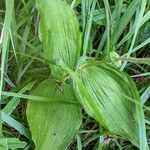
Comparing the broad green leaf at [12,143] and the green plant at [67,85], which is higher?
the green plant at [67,85]

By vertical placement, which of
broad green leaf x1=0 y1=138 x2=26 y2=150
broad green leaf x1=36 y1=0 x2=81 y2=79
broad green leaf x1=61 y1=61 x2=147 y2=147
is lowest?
broad green leaf x1=0 y1=138 x2=26 y2=150

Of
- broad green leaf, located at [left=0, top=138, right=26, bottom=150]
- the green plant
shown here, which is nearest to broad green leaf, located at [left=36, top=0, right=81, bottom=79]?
the green plant

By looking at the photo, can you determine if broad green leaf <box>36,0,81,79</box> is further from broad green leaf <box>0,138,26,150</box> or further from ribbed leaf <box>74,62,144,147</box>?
broad green leaf <box>0,138,26,150</box>

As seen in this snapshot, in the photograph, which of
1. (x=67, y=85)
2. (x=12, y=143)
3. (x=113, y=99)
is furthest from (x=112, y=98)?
(x=12, y=143)

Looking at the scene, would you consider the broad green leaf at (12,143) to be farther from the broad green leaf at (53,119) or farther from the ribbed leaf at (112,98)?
the ribbed leaf at (112,98)

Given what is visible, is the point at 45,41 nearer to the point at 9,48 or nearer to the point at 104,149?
the point at 9,48

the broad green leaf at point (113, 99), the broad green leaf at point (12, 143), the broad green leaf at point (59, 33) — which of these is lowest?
the broad green leaf at point (12, 143)

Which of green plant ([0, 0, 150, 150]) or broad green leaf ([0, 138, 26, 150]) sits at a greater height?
green plant ([0, 0, 150, 150])

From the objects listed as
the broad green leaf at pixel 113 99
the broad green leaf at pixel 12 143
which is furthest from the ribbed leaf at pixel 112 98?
the broad green leaf at pixel 12 143
